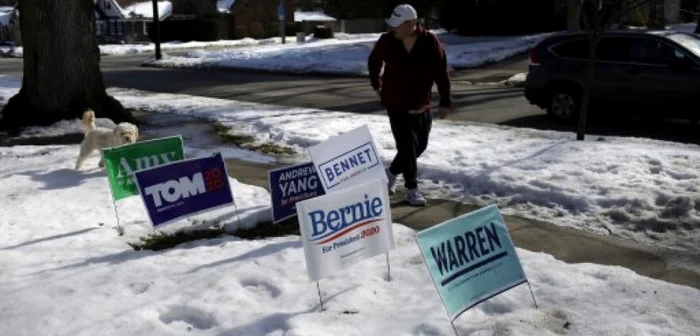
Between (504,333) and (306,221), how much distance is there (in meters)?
1.22

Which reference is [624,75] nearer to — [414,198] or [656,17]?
[414,198]

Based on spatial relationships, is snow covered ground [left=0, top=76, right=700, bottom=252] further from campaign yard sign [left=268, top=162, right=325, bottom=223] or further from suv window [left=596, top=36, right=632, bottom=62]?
suv window [left=596, top=36, right=632, bottom=62]

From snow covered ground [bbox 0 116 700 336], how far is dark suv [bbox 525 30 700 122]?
7.00 m

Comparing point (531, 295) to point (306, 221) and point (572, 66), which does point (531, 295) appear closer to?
point (306, 221)

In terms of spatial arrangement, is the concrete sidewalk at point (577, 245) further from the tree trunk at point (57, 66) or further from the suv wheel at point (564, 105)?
the suv wheel at point (564, 105)

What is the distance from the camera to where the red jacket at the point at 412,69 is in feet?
19.9

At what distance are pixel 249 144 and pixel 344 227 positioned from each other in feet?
19.3

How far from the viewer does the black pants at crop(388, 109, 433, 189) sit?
624 centimetres

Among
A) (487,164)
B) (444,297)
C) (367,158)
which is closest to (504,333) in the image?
(444,297)

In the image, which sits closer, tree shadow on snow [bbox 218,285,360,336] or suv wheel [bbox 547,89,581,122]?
tree shadow on snow [bbox 218,285,360,336]

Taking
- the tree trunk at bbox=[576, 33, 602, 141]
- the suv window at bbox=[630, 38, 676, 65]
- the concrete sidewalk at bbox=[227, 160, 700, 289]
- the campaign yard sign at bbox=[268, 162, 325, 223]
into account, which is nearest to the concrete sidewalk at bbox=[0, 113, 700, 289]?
the concrete sidewalk at bbox=[227, 160, 700, 289]

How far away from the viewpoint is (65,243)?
5.45 metres

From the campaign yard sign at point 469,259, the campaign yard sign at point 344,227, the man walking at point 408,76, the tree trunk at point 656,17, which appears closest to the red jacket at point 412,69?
the man walking at point 408,76

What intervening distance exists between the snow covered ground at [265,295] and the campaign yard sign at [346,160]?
1.72 feet
